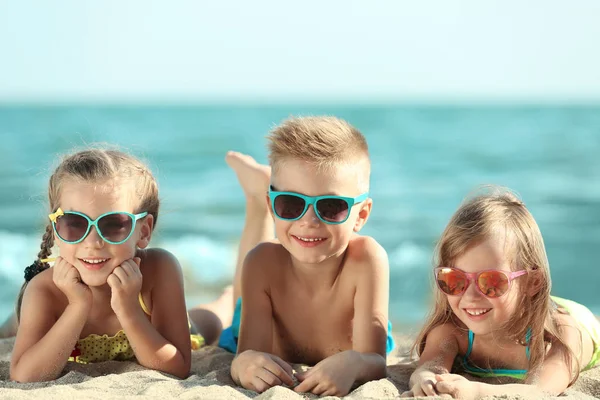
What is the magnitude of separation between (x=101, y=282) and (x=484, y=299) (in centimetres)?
173

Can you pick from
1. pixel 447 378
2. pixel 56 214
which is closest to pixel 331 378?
pixel 447 378

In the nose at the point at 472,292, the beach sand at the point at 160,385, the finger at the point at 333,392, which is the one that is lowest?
the beach sand at the point at 160,385

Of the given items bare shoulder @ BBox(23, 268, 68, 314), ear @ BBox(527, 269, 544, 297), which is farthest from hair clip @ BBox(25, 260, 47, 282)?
ear @ BBox(527, 269, 544, 297)

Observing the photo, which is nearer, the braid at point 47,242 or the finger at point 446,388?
the finger at point 446,388

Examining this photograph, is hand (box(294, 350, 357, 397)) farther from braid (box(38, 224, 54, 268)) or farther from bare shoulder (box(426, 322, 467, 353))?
braid (box(38, 224, 54, 268))

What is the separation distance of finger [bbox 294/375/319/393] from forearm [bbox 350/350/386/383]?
0.22 m

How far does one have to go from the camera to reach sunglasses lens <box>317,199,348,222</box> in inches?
143

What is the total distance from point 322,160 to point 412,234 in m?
8.19

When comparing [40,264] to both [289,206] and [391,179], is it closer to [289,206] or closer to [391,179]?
[289,206]

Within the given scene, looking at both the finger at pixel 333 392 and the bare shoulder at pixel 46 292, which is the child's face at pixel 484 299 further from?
the bare shoulder at pixel 46 292

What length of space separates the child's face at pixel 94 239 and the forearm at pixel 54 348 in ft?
0.57

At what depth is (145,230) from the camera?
12.8 feet

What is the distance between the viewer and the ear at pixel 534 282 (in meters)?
3.55

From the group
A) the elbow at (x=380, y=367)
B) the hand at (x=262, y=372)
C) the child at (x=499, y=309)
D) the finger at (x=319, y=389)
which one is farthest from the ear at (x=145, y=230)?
the child at (x=499, y=309)
